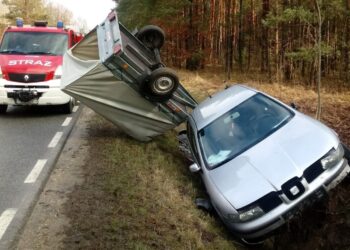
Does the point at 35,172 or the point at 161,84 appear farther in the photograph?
the point at 161,84

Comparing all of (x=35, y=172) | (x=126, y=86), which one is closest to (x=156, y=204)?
(x=35, y=172)

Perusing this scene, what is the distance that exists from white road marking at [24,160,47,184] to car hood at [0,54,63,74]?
13.2 feet

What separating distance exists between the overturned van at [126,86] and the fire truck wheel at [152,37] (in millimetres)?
1149

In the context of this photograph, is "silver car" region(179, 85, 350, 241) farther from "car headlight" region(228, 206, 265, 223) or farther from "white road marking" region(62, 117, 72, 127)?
"white road marking" region(62, 117, 72, 127)

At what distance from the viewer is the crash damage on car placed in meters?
4.89

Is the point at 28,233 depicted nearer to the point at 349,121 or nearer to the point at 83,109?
the point at 83,109

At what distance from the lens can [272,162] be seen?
5.27m

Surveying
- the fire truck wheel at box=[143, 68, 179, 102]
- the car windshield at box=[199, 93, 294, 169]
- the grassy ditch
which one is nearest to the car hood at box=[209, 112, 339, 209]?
the car windshield at box=[199, 93, 294, 169]

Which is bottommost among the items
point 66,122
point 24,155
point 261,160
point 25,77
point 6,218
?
point 66,122

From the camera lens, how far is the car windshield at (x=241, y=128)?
19.5 feet

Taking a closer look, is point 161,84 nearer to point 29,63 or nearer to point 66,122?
point 66,122

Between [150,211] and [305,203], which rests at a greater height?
[305,203]

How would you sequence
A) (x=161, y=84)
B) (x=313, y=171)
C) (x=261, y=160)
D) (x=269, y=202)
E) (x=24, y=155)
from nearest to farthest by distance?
(x=269, y=202), (x=313, y=171), (x=261, y=160), (x=24, y=155), (x=161, y=84)

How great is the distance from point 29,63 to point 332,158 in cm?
809
